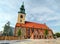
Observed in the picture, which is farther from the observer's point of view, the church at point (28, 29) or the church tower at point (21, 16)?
the church tower at point (21, 16)

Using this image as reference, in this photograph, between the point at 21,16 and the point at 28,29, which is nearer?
the point at 28,29

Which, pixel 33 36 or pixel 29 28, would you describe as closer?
pixel 33 36

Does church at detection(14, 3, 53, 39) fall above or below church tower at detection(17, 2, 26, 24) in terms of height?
below

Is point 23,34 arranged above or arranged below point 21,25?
below

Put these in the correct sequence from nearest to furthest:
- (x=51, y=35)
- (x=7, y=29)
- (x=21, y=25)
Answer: (x=7, y=29), (x=21, y=25), (x=51, y=35)

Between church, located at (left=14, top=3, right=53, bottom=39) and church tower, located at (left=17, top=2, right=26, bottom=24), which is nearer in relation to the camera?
church, located at (left=14, top=3, right=53, bottom=39)

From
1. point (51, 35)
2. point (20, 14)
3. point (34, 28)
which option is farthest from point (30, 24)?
point (51, 35)

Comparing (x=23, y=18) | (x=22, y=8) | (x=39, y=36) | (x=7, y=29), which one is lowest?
(x=39, y=36)

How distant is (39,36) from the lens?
73.2 meters


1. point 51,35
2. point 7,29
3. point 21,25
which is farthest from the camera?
point 51,35

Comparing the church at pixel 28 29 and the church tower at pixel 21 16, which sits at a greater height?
the church tower at pixel 21 16

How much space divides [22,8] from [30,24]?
13543 millimetres

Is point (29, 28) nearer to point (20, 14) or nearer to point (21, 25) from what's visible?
point (21, 25)

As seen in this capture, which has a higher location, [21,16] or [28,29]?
[21,16]
